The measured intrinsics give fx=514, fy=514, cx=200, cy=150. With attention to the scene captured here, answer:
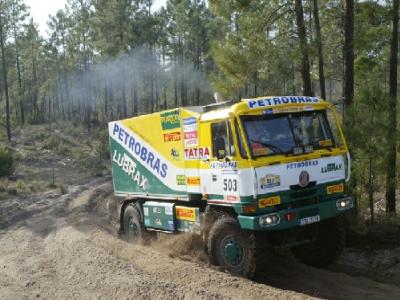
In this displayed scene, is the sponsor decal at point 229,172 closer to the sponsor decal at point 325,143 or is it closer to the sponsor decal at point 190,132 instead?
the sponsor decal at point 190,132

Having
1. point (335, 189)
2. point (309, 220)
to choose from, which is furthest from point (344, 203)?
point (309, 220)

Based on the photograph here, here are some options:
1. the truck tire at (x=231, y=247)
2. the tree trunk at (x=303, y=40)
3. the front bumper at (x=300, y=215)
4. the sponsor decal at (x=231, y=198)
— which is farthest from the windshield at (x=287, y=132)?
the tree trunk at (x=303, y=40)

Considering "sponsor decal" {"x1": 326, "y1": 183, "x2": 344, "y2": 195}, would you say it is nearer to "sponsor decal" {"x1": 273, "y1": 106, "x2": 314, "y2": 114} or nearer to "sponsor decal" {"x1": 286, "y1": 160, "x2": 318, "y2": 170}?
"sponsor decal" {"x1": 286, "y1": 160, "x2": 318, "y2": 170}

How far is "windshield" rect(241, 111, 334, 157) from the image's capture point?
8.76 meters

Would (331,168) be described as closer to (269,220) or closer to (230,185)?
(269,220)

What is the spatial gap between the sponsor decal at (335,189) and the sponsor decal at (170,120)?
3.27 m

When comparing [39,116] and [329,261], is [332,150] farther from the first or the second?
[39,116]

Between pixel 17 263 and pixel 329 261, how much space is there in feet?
22.5

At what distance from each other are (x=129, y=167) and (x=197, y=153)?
3.53m

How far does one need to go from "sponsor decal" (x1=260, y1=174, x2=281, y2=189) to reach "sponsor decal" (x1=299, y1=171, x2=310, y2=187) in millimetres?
464

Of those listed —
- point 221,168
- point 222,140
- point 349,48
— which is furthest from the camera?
point 349,48

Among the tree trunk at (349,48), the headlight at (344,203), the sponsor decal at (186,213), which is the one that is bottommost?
the sponsor decal at (186,213)

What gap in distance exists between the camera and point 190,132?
33.4ft

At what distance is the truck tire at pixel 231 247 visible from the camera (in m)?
8.67
